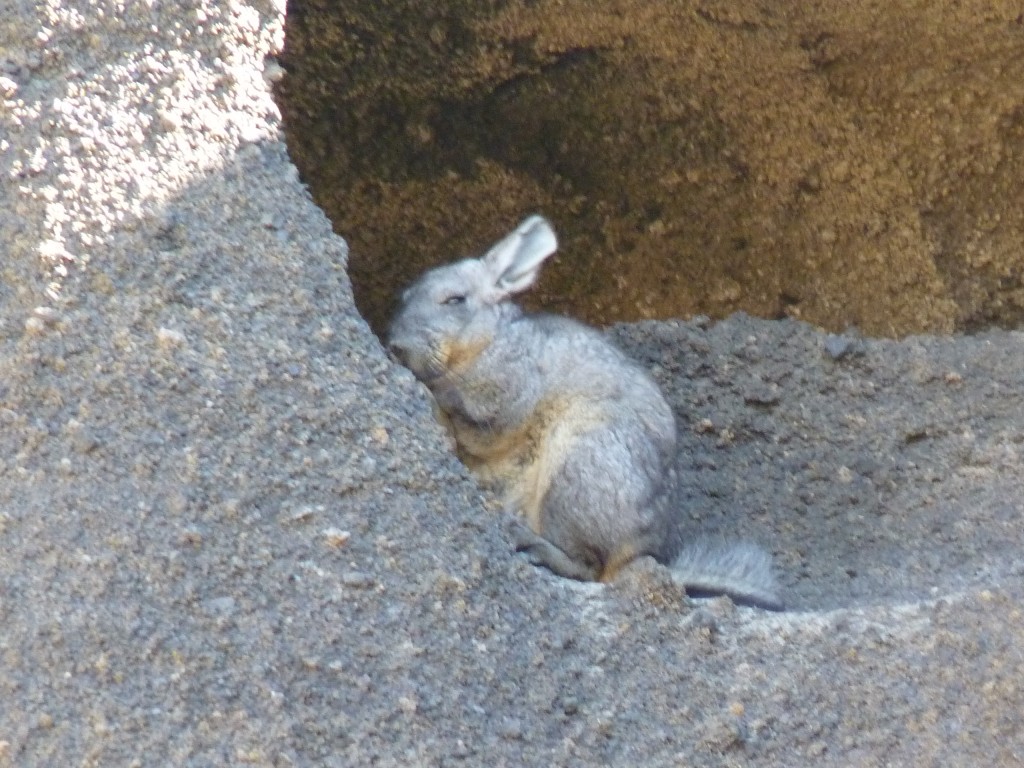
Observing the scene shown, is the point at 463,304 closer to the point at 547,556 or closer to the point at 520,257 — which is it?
the point at 520,257

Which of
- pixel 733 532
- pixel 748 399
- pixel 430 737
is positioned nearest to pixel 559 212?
pixel 748 399

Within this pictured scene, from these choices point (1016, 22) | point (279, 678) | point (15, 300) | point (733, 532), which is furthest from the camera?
point (1016, 22)

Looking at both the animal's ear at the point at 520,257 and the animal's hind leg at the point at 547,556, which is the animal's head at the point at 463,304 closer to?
the animal's ear at the point at 520,257

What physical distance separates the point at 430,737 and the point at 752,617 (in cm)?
A: 89

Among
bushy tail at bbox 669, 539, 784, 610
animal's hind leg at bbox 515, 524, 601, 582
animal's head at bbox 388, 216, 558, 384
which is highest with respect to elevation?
animal's head at bbox 388, 216, 558, 384

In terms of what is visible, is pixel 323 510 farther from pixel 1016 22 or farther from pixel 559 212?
pixel 1016 22

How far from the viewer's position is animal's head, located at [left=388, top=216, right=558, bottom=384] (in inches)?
198

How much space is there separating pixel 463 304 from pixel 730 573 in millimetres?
1157

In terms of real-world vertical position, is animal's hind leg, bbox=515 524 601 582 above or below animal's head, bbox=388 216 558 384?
below

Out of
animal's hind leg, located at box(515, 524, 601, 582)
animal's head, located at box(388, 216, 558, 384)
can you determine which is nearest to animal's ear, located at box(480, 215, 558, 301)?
animal's head, located at box(388, 216, 558, 384)

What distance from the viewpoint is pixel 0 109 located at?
409cm

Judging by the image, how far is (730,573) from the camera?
Answer: 4.64 m

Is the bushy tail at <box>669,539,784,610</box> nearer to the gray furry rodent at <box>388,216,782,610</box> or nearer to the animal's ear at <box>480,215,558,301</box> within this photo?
the gray furry rodent at <box>388,216,782,610</box>

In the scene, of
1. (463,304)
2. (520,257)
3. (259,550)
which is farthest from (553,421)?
(259,550)
